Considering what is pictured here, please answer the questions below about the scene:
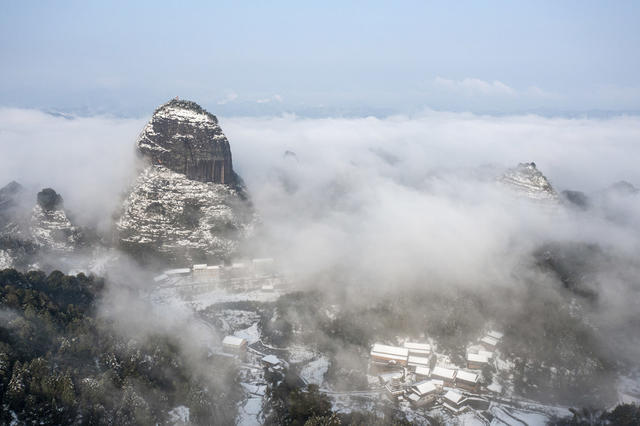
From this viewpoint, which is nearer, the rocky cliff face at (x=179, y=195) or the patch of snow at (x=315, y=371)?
the patch of snow at (x=315, y=371)

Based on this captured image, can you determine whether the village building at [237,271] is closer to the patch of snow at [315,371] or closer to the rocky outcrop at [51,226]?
the patch of snow at [315,371]

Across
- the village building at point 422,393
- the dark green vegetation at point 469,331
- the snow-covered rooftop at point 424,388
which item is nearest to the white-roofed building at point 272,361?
the dark green vegetation at point 469,331

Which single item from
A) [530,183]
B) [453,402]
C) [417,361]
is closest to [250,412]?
[417,361]

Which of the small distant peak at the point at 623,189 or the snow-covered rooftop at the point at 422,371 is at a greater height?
the small distant peak at the point at 623,189

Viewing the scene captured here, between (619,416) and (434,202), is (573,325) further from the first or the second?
(434,202)

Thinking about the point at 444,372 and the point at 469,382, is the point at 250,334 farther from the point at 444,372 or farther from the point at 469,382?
the point at 469,382

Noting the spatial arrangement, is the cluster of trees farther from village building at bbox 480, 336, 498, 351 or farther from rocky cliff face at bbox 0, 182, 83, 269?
rocky cliff face at bbox 0, 182, 83, 269
